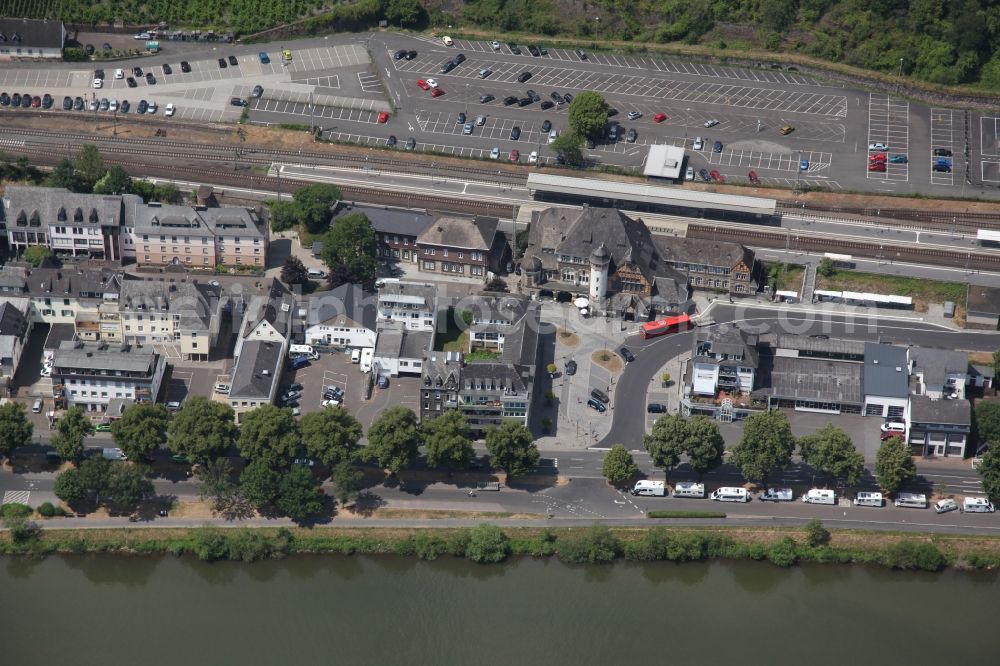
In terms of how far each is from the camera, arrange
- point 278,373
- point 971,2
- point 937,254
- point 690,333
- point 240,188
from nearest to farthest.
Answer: point 278,373 < point 690,333 < point 937,254 < point 240,188 < point 971,2

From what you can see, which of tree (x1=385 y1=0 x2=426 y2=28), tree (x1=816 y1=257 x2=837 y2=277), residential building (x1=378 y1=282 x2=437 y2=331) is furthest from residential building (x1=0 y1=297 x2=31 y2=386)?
tree (x1=816 y1=257 x2=837 y2=277)

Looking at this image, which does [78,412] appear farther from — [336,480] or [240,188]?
[240,188]

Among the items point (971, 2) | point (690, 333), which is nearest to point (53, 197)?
point (690, 333)

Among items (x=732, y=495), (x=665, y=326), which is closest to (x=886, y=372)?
(x=732, y=495)

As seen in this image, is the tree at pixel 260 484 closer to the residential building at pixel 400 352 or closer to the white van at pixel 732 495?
the residential building at pixel 400 352

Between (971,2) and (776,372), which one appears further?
(971,2)

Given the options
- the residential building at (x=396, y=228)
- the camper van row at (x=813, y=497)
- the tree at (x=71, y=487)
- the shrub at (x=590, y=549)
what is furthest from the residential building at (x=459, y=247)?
the tree at (x=71, y=487)

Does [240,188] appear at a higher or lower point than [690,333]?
higher
